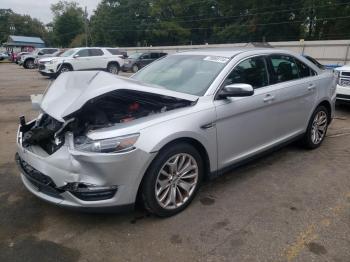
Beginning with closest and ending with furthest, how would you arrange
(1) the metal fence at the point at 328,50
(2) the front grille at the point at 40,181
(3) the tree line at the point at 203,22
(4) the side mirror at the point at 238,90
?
(2) the front grille at the point at 40,181 → (4) the side mirror at the point at 238,90 → (1) the metal fence at the point at 328,50 → (3) the tree line at the point at 203,22

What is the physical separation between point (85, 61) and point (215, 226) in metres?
17.5

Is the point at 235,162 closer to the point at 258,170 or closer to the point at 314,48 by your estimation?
the point at 258,170

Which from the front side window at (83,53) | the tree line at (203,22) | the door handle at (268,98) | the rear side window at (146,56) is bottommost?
the door handle at (268,98)

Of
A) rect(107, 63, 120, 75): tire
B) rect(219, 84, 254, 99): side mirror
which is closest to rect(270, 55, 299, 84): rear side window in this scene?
rect(219, 84, 254, 99): side mirror

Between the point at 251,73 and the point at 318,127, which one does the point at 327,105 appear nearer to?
the point at 318,127

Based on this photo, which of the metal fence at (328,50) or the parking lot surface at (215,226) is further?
the metal fence at (328,50)

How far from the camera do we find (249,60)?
4.39 metres

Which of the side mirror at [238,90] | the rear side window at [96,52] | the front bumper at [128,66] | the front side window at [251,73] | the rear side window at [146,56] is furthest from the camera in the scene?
the rear side window at [146,56]

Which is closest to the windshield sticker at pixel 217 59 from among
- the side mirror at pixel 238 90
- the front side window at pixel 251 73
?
the front side window at pixel 251 73

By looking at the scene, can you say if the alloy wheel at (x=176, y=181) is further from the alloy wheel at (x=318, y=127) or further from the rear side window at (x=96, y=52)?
the rear side window at (x=96, y=52)

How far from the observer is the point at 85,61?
19.4 metres

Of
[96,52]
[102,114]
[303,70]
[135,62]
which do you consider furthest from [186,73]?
[135,62]

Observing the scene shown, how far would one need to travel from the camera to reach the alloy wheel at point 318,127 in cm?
547

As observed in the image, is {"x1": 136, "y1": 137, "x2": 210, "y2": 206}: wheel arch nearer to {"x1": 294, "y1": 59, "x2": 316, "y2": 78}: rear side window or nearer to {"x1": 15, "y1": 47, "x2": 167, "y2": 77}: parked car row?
{"x1": 294, "y1": 59, "x2": 316, "y2": 78}: rear side window
